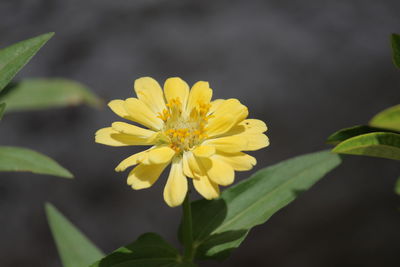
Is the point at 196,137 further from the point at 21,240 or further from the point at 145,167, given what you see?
the point at 21,240

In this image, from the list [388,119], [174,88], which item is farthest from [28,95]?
[388,119]

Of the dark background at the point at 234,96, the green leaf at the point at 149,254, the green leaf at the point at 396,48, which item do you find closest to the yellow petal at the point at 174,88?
the green leaf at the point at 149,254

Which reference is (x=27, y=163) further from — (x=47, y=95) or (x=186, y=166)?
(x=47, y=95)

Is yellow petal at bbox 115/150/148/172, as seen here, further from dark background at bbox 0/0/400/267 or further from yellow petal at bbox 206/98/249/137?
dark background at bbox 0/0/400/267

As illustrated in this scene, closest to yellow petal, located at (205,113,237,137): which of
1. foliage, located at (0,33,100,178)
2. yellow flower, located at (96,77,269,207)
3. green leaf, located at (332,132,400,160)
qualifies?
yellow flower, located at (96,77,269,207)

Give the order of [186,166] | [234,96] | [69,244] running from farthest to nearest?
1. [234,96]
2. [69,244]
3. [186,166]

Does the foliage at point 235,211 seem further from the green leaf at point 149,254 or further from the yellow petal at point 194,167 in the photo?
the yellow petal at point 194,167
